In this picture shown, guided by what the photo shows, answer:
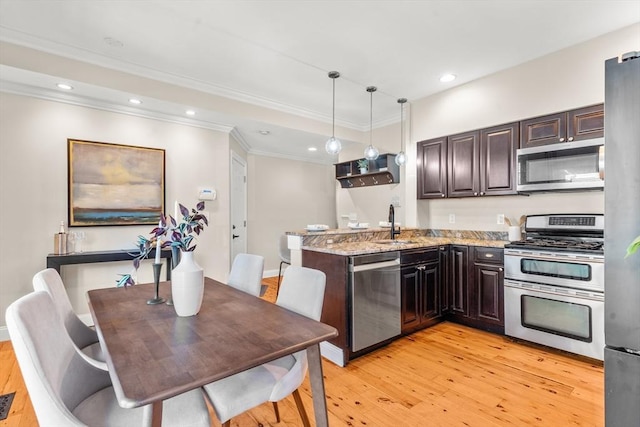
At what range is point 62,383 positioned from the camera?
3.71 feet

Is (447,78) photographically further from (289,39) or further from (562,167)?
(289,39)

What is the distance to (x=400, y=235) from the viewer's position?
399cm

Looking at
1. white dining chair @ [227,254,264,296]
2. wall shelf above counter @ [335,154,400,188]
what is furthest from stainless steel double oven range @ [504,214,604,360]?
white dining chair @ [227,254,264,296]

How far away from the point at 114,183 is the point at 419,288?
3.54 metres

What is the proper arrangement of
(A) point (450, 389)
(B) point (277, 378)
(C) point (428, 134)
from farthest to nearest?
(C) point (428, 134), (A) point (450, 389), (B) point (277, 378)

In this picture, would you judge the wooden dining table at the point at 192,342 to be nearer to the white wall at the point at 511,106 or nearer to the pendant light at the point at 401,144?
the pendant light at the point at 401,144

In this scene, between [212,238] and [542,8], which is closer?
[542,8]

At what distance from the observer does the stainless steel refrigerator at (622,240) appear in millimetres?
1074

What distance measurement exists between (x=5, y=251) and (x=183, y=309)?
9.31ft

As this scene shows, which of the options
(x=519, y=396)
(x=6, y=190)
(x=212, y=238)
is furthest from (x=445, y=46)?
(x=6, y=190)

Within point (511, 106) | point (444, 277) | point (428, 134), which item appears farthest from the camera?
point (428, 134)

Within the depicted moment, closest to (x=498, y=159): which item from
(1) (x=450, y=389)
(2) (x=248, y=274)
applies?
(1) (x=450, y=389)

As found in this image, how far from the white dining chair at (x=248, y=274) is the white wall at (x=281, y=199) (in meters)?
3.54

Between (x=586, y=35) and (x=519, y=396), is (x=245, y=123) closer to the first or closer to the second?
(x=586, y=35)
